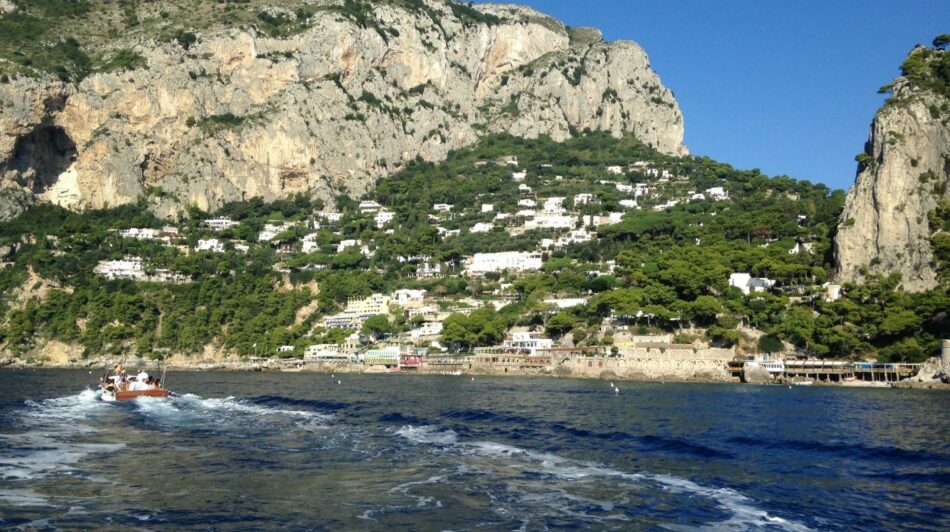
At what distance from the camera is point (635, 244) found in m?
115

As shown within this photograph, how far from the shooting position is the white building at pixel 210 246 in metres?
123

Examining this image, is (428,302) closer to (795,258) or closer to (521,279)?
(521,279)

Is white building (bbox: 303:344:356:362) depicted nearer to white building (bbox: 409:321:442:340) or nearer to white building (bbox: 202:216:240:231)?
white building (bbox: 409:321:442:340)

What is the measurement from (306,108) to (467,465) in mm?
125355

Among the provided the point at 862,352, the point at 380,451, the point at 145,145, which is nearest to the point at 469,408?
the point at 380,451

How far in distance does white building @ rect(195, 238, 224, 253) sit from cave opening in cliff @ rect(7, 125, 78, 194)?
87.5 feet

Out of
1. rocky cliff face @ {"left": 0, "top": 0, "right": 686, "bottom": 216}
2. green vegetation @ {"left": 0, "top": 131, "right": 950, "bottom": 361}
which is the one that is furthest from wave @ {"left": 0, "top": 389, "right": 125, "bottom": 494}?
rocky cliff face @ {"left": 0, "top": 0, "right": 686, "bottom": 216}

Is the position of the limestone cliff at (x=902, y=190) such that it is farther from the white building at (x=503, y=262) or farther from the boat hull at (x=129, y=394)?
the boat hull at (x=129, y=394)

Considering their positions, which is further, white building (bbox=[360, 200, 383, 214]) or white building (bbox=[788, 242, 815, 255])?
white building (bbox=[360, 200, 383, 214])

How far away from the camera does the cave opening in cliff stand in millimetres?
126500

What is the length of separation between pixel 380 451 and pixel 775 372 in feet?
Result: 174

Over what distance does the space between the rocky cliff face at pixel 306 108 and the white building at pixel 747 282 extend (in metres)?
76.0

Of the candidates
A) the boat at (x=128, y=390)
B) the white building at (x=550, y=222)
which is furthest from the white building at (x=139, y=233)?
the boat at (x=128, y=390)

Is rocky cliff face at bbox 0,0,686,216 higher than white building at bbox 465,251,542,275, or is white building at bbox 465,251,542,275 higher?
rocky cliff face at bbox 0,0,686,216
